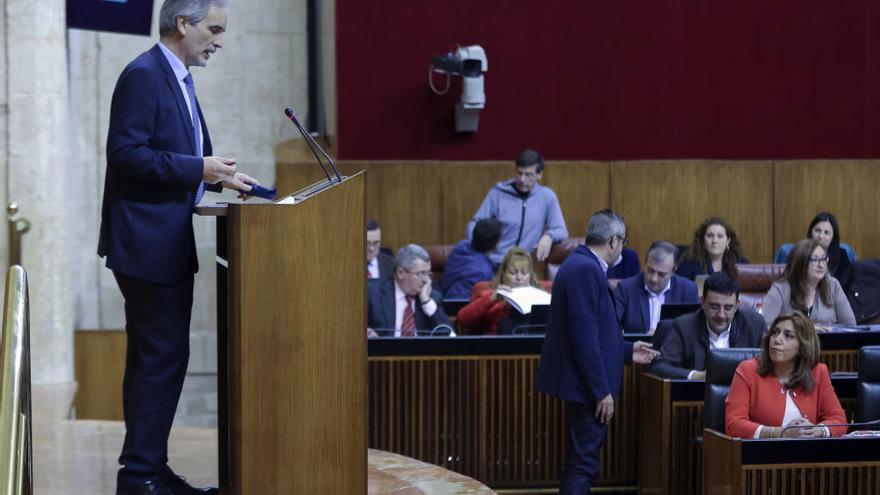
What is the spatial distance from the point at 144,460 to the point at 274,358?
50 centimetres

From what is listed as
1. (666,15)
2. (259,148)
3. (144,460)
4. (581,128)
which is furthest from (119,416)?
(144,460)

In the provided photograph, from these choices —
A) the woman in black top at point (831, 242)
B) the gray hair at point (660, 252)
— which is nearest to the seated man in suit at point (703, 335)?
the gray hair at point (660, 252)

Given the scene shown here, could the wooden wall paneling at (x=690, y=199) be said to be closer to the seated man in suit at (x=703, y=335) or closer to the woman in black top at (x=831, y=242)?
the woman in black top at (x=831, y=242)

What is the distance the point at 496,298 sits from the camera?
6840mm

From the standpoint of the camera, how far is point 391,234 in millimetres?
9773

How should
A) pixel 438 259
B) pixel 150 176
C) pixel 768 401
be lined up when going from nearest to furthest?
1. pixel 150 176
2. pixel 768 401
3. pixel 438 259

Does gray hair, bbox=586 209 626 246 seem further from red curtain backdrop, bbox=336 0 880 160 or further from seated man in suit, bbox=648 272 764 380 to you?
red curtain backdrop, bbox=336 0 880 160

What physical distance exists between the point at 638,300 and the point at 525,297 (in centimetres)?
53

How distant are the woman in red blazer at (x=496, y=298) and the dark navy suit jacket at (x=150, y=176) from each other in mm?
3475

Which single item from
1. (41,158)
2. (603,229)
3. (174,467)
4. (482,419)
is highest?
(41,158)

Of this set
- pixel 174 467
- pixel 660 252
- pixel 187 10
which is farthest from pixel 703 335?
pixel 187 10

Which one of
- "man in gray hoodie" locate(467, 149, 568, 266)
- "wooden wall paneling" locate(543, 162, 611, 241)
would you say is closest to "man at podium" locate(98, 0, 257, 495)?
"man in gray hoodie" locate(467, 149, 568, 266)

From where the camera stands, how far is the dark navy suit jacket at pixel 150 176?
10.9 ft

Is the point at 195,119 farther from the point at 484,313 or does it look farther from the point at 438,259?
the point at 438,259
